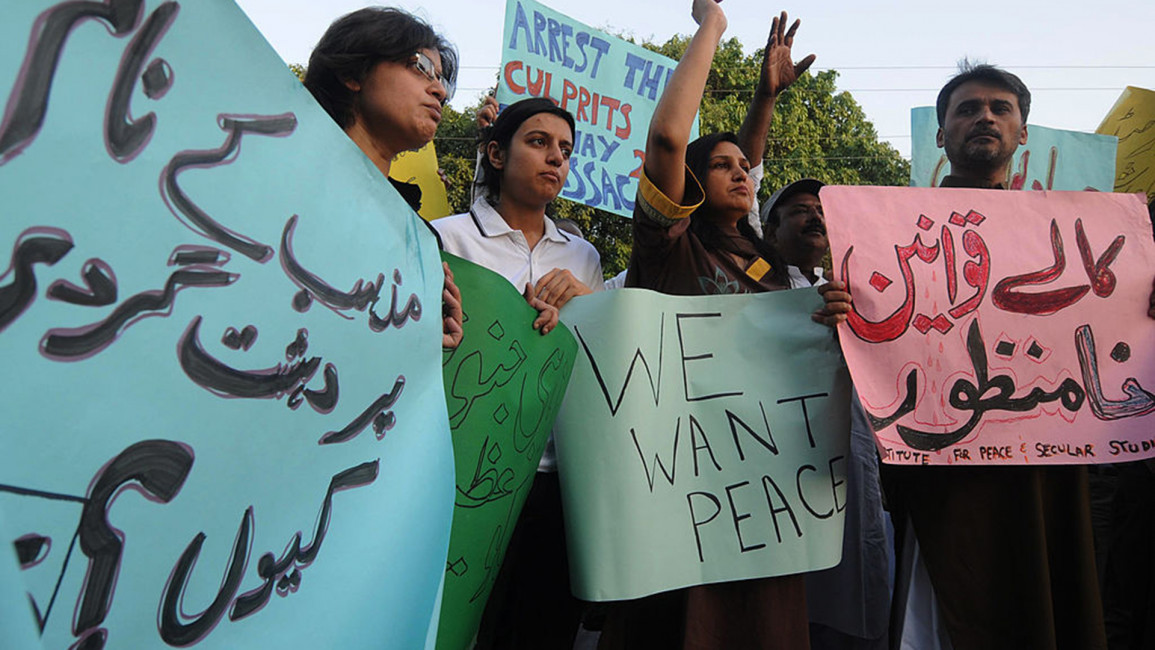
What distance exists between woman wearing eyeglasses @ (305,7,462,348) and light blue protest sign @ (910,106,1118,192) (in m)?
2.63

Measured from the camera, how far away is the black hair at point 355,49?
5.34ft

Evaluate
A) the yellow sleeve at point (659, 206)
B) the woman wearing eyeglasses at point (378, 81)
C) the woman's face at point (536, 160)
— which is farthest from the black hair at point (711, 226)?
the woman wearing eyeglasses at point (378, 81)

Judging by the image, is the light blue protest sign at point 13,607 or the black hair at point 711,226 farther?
the black hair at point 711,226

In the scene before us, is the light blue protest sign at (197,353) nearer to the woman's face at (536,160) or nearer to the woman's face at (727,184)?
the woman's face at (536,160)

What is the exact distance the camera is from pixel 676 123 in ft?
6.16

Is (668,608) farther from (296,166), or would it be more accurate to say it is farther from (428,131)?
(296,166)

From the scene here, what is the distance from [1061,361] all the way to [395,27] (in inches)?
67.1

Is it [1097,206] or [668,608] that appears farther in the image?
[1097,206]

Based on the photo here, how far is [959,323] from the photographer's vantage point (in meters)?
1.91

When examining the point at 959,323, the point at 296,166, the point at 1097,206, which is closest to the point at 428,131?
the point at 296,166

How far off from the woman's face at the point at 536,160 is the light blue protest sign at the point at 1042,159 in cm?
203

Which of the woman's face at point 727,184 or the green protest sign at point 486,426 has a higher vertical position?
the woman's face at point 727,184

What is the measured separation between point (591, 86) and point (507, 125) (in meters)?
1.66

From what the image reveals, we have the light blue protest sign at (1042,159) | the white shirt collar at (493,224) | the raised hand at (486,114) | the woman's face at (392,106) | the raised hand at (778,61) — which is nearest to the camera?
the woman's face at (392,106)
